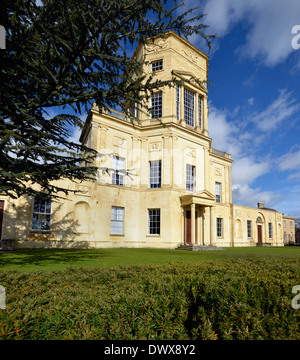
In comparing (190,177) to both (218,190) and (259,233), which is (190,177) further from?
Result: (259,233)

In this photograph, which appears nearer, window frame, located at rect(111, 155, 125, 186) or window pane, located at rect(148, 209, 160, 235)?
window frame, located at rect(111, 155, 125, 186)

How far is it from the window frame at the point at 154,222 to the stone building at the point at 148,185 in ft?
0.29

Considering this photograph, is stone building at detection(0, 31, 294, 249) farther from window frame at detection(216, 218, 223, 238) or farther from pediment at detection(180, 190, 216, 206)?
window frame at detection(216, 218, 223, 238)

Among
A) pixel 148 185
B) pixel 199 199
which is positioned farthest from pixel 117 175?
pixel 199 199

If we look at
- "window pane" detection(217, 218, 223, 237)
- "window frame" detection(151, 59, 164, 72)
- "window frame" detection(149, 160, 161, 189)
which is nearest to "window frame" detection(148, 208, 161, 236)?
"window frame" detection(149, 160, 161, 189)

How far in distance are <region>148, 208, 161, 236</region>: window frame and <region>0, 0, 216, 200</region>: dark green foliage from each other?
15349mm

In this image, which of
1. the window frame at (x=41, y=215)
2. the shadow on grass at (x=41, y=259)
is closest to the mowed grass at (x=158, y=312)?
the shadow on grass at (x=41, y=259)

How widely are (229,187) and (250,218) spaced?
19.6ft

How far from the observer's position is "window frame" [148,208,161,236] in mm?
21734

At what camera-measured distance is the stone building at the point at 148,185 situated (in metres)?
17.6

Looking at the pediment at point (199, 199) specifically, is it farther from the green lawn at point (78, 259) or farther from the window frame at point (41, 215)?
the window frame at point (41, 215)

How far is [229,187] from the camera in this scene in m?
31.1

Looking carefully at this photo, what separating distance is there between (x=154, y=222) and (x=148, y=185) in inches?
138
